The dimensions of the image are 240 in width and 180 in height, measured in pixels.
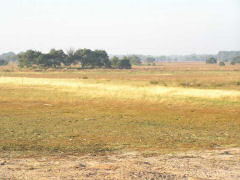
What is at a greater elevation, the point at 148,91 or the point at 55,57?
the point at 55,57

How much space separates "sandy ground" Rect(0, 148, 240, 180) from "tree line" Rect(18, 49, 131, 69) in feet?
301

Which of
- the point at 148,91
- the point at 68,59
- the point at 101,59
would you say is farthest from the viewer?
the point at 101,59

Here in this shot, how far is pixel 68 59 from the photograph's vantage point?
11006 centimetres

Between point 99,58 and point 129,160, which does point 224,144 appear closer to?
point 129,160

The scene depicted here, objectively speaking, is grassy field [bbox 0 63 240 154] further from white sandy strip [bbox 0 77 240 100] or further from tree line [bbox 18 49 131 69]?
tree line [bbox 18 49 131 69]

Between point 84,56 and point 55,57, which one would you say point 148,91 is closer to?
point 55,57

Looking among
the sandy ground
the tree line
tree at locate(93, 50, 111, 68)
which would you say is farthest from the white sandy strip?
tree at locate(93, 50, 111, 68)

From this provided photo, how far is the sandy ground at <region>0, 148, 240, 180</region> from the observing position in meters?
9.88

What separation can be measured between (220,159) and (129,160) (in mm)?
2880

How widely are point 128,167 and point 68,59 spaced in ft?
332

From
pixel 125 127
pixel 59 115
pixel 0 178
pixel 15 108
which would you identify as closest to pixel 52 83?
pixel 15 108

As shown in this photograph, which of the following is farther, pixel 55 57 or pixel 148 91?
pixel 55 57

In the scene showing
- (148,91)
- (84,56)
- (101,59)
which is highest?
(84,56)

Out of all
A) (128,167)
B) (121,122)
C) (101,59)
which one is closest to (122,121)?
(121,122)
